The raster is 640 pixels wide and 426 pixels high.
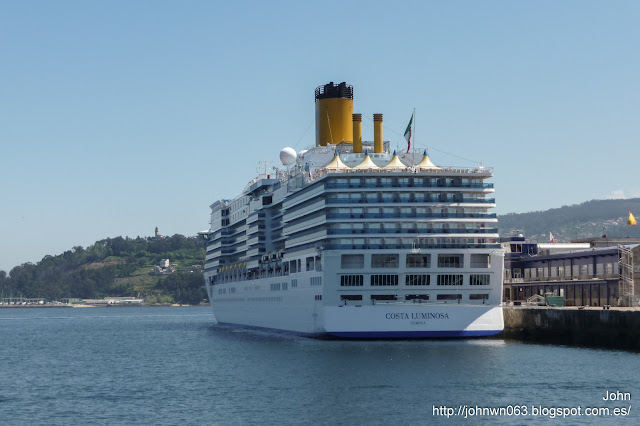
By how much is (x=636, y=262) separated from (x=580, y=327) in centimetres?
1444

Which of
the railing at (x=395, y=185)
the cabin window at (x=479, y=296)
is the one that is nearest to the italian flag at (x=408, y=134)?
the railing at (x=395, y=185)

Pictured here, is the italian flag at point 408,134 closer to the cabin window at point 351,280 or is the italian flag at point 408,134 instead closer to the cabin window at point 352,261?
the cabin window at point 352,261

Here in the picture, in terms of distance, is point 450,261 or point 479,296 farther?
point 450,261

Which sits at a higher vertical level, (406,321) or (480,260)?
(480,260)

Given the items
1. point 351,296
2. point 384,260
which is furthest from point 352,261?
point 351,296

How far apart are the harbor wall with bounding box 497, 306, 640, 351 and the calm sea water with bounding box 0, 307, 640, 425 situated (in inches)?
65.1

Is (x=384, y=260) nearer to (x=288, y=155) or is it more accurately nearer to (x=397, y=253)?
(x=397, y=253)

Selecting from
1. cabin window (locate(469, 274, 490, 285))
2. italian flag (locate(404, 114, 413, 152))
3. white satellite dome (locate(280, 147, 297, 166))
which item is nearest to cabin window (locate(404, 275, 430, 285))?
cabin window (locate(469, 274, 490, 285))

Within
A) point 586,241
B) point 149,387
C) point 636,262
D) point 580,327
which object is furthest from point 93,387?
point 586,241

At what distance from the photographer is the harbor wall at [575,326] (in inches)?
2783

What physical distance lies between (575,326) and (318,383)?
96.9 feet

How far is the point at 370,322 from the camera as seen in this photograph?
78.6m

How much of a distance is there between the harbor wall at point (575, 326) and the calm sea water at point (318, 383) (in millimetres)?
1655

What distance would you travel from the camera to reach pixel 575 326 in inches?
3061
